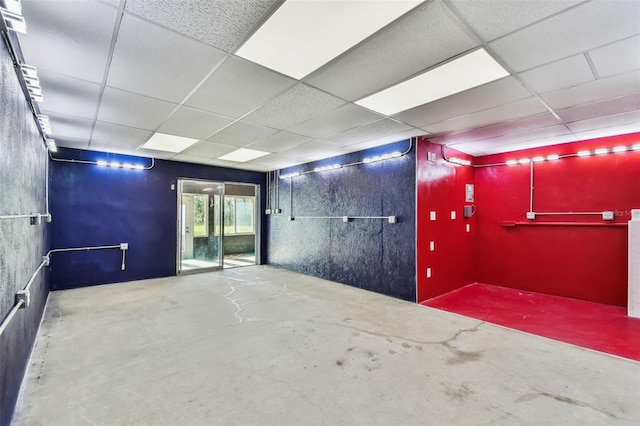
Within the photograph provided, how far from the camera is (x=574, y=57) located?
210 centimetres

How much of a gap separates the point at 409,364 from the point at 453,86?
2.51 metres

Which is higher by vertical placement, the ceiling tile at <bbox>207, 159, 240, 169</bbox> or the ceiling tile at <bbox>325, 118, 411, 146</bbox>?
the ceiling tile at <bbox>325, 118, 411, 146</bbox>

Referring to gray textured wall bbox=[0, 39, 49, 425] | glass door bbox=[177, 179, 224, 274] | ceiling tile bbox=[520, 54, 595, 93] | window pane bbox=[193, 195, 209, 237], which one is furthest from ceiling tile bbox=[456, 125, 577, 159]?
window pane bbox=[193, 195, 209, 237]

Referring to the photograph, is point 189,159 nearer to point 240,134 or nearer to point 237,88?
point 240,134

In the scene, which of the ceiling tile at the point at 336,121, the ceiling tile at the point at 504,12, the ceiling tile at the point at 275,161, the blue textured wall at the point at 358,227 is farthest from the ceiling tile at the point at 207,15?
the ceiling tile at the point at 275,161

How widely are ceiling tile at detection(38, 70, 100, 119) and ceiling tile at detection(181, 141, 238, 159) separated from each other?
155 centimetres

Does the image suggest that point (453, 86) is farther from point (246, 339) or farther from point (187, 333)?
point (187, 333)

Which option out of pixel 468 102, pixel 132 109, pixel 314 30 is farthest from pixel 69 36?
pixel 468 102

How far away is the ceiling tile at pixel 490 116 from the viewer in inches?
118

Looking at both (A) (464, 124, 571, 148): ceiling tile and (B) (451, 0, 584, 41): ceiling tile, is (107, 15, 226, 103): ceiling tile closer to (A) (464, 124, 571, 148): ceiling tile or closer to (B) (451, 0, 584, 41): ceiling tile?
(B) (451, 0, 584, 41): ceiling tile

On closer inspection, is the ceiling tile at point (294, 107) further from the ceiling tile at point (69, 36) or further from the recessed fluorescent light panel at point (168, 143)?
the recessed fluorescent light panel at point (168, 143)

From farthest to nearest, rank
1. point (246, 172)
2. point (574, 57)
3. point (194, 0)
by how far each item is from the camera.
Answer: point (246, 172)
point (574, 57)
point (194, 0)

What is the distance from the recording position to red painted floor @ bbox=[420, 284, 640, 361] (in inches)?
119

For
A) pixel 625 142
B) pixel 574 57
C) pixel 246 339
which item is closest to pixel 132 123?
pixel 246 339
